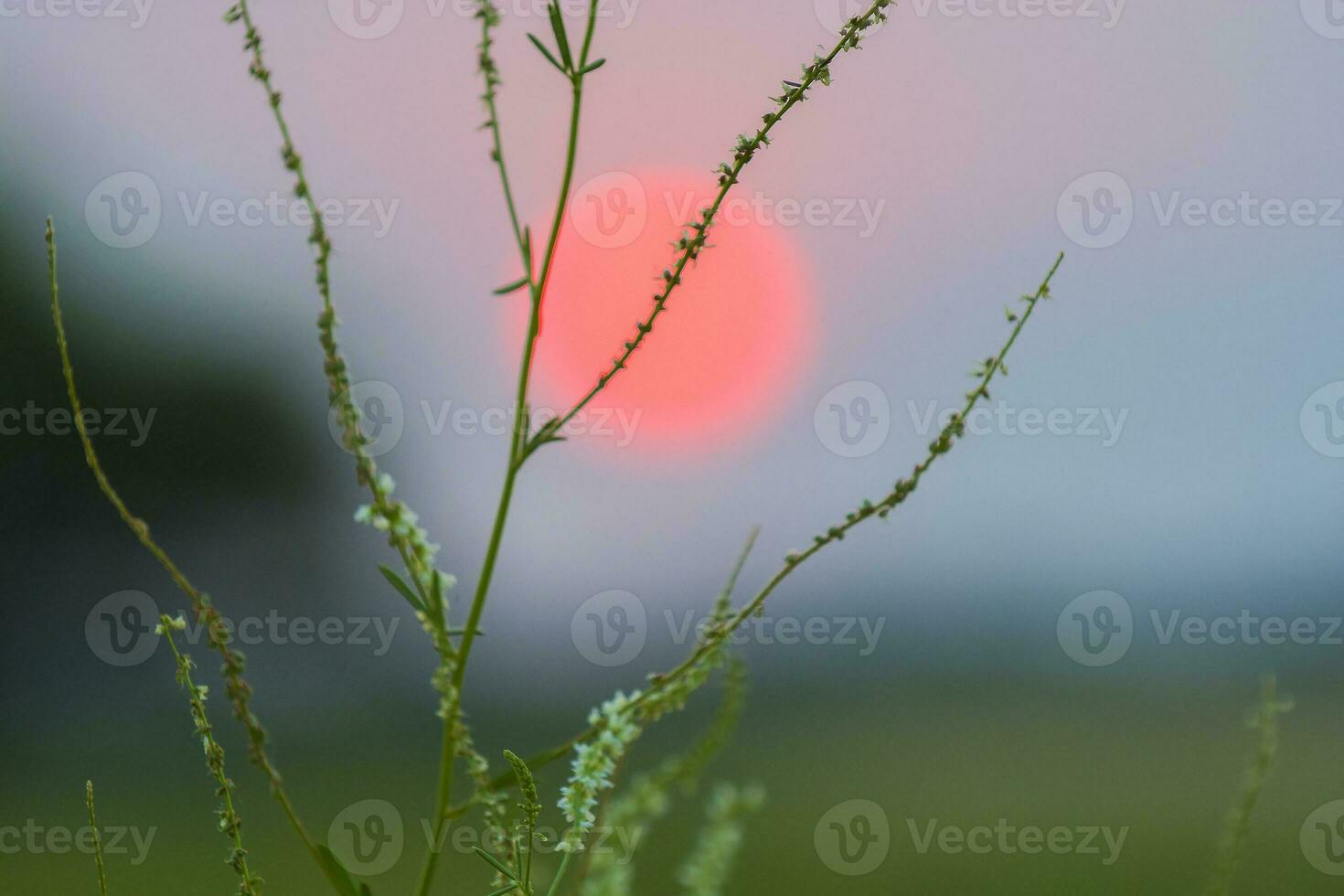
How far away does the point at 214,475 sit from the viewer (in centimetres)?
2772

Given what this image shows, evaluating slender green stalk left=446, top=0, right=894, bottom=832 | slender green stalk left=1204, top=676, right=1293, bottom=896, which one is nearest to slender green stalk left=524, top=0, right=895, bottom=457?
slender green stalk left=446, top=0, right=894, bottom=832

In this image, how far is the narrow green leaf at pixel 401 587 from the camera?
1.35 meters

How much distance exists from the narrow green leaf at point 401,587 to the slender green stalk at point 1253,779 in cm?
112

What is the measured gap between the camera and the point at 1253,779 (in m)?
1.61

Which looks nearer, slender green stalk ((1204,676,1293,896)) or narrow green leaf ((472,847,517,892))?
narrow green leaf ((472,847,517,892))

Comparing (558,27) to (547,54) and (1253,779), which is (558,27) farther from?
(1253,779)

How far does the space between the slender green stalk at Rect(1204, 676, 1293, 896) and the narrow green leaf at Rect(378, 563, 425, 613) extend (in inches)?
44.0

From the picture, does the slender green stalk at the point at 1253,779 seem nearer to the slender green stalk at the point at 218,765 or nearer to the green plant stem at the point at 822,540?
the green plant stem at the point at 822,540

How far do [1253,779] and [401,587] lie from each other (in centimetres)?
118

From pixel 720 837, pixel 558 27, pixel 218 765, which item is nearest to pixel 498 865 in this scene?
pixel 218 765

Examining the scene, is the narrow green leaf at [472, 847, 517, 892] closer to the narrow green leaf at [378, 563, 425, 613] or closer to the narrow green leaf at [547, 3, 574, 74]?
the narrow green leaf at [378, 563, 425, 613]

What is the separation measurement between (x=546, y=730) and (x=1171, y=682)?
719 inches

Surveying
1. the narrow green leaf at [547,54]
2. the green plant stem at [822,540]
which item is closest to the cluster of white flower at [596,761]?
the green plant stem at [822,540]

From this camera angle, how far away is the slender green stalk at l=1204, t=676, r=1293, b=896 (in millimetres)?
1589
